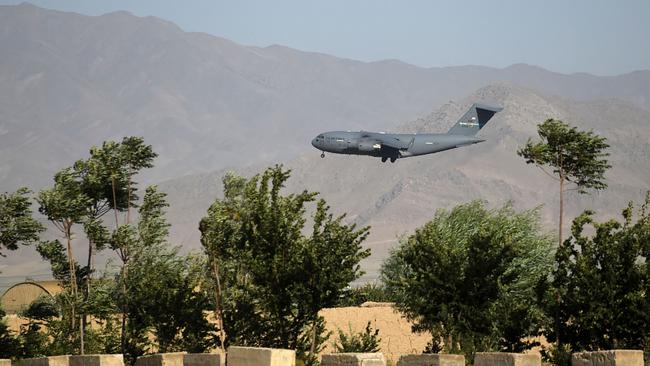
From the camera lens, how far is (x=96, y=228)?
46.9 metres

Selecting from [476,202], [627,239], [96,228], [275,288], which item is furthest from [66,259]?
[476,202]

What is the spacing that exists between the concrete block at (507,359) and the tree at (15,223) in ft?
88.3

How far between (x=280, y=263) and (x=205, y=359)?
1377 centimetres

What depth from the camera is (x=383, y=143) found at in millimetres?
100125

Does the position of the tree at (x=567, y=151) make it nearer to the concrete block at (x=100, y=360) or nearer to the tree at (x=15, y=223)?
the tree at (x=15, y=223)

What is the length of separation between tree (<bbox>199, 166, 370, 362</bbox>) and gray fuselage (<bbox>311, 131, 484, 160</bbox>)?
54.8 m

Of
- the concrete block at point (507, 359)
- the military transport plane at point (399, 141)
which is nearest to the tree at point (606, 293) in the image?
the concrete block at point (507, 359)

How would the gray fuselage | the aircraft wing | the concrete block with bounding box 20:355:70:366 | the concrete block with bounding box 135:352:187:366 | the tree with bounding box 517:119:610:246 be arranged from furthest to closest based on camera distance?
the aircraft wing → the gray fuselage → the tree with bounding box 517:119:610:246 → the concrete block with bounding box 20:355:70:366 → the concrete block with bounding box 135:352:187:366

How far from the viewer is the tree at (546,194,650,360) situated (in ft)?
109

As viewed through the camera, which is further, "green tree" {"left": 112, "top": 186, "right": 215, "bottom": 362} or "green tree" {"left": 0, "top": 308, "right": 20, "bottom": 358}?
"green tree" {"left": 0, "top": 308, "right": 20, "bottom": 358}

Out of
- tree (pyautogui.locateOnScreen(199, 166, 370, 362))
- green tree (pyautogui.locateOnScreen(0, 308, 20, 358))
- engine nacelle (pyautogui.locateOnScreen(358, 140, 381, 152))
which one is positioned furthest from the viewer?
engine nacelle (pyautogui.locateOnScreen(358, 140, 381, 152))

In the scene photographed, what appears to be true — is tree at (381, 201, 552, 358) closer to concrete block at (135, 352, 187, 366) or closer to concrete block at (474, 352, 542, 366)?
concrete block at (474, 352, 542, 366)

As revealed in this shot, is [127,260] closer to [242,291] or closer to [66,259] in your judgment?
[66,259]

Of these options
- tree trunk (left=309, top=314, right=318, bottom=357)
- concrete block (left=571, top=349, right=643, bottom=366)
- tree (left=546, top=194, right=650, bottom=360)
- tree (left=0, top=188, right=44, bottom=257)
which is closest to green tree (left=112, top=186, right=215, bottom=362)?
tree (left=0, top=188, right=44, bottom=257)
